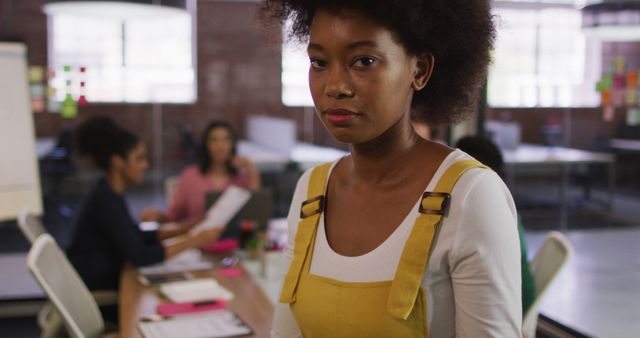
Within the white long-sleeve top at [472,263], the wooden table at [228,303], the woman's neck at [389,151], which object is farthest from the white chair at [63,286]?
the white long-sleeve top at [472,263]

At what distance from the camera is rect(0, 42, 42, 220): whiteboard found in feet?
13.4

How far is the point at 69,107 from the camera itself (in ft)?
16.5

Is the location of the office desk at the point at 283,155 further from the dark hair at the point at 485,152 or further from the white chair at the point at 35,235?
the dark hair at the point at 485,152

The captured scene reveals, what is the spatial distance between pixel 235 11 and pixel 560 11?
238 centimetres

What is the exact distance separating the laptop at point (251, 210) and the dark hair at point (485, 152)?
1.38m

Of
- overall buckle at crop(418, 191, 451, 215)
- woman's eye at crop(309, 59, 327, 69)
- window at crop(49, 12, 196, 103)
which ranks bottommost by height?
overall buckle at crop(418, 191, 451, 215)

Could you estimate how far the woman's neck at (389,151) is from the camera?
109 centimetres

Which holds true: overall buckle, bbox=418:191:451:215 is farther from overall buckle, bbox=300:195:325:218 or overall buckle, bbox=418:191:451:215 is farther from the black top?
the black top

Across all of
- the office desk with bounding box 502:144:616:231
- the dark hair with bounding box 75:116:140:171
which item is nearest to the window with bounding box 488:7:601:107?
the office desk with bounding box 502:144:616:231

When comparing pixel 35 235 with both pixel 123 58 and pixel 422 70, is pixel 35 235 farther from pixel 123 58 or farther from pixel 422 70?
pixel 422 70

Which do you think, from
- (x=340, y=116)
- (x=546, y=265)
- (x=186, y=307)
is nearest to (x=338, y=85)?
(x=340, y=116)

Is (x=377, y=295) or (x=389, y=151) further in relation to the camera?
(x=389, y=151)

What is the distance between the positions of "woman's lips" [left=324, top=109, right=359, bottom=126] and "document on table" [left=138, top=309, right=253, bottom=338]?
49.3 inches

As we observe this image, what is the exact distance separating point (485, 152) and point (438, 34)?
1268 mm
